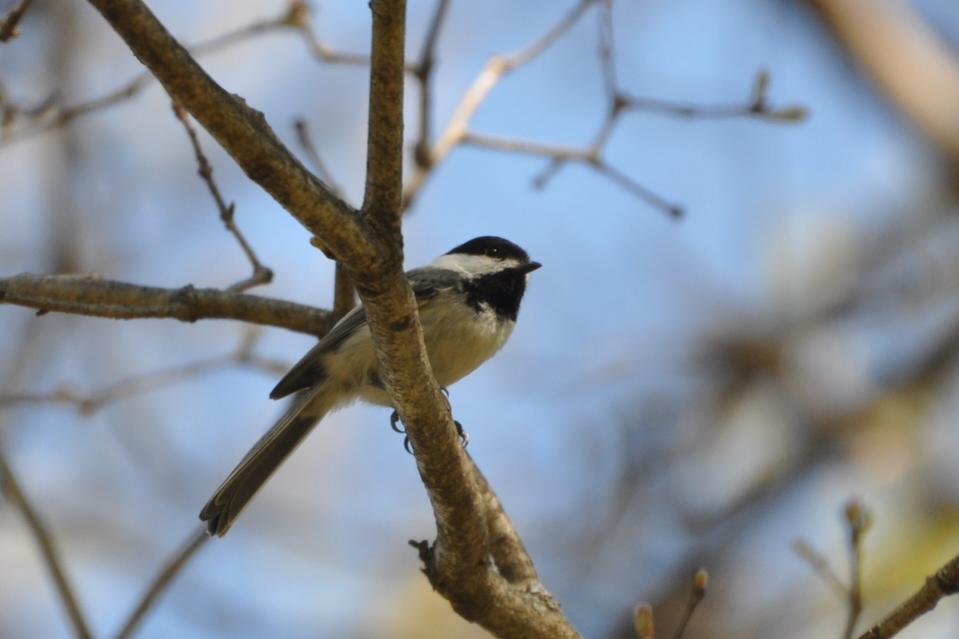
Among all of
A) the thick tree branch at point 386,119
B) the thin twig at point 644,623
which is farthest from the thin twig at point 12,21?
the thin twig at point 644,623

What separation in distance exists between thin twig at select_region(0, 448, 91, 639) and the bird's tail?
0.46m

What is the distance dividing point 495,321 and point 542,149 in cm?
81

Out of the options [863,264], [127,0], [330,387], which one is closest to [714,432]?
[863,264]

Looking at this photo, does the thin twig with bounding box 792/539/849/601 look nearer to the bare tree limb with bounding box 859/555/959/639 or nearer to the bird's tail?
the bare tree limb with bounding box 859/555/959/639

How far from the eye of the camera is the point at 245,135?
6.36ft

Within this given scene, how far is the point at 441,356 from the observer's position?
3676 mm

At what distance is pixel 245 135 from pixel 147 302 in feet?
4.20

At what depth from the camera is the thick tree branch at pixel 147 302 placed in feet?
8.80

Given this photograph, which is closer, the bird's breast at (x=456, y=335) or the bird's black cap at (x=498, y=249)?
the bird's breast at (x=456, y=335)

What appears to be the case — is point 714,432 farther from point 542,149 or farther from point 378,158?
point 378,158

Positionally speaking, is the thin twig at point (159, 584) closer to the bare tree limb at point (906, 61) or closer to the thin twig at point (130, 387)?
the thin twig at point (130, 387)

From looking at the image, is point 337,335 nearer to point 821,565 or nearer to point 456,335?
point 456,335

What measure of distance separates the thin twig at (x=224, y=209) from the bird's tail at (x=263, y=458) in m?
0.56

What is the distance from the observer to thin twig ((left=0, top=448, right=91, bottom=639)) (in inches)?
117
